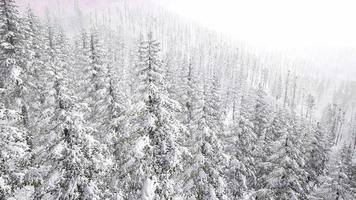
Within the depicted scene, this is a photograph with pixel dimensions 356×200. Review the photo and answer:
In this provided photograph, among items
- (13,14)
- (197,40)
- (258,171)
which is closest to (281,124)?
(258,171)

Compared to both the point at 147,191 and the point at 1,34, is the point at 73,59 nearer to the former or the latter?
the point at 1,34

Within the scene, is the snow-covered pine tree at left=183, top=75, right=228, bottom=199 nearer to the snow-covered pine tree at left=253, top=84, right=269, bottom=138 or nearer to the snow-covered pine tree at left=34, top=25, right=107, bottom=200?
the snow-covered pine tree at left=34, top=25, right=107, bottom=200

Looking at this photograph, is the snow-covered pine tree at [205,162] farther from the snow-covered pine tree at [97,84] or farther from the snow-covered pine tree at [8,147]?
the snow-covered pine tree at [8,147]

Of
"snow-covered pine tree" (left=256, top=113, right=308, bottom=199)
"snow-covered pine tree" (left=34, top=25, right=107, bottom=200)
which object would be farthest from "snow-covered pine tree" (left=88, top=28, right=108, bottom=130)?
"snow-covered pine tree" (left=256, top=113, right=308, bottom=199)

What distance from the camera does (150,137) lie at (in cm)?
1432

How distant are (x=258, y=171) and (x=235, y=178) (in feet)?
14.8

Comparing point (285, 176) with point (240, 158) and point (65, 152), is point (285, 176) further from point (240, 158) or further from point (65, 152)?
point (65, 152)

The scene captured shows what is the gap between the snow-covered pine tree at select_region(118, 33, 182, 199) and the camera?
1370 cm

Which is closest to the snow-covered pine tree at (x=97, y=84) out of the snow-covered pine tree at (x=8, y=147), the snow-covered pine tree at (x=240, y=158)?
the snow-covered pine tree at (x=8, y=147)

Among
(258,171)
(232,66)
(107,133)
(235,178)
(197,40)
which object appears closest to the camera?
(107,133)

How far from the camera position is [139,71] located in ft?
47.8

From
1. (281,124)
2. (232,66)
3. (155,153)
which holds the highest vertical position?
(155,153)

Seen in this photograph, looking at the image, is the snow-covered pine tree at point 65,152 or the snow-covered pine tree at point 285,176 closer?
the snow-covered pine tree at point 65,152

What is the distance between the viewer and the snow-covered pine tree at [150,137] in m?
13.7
